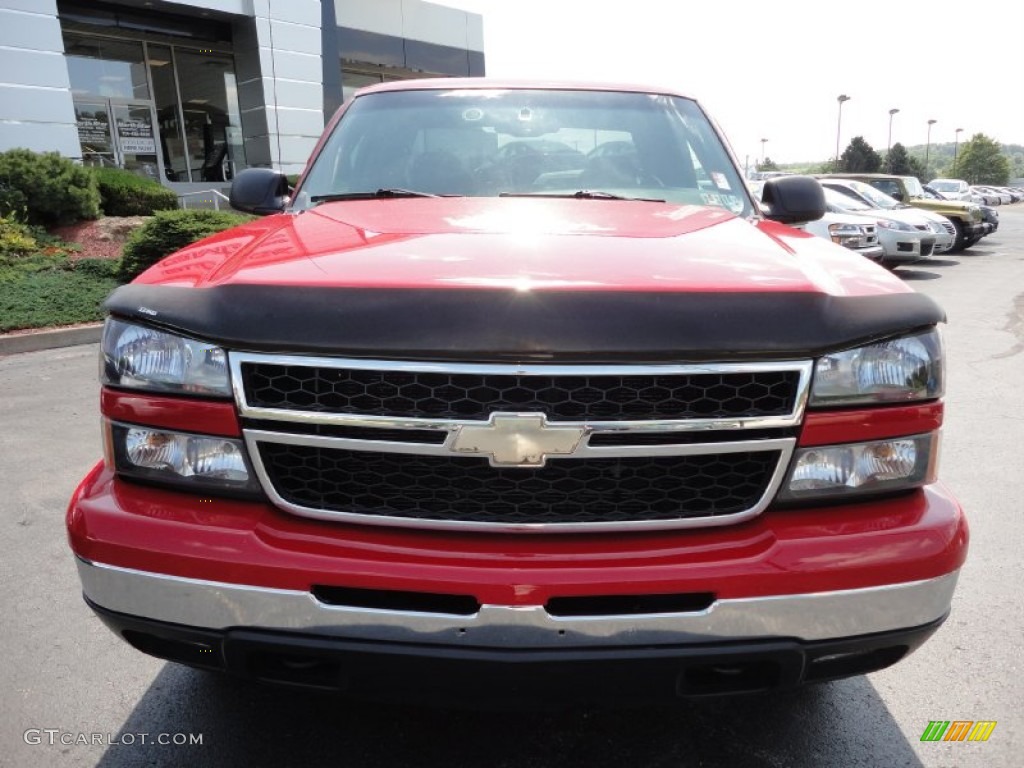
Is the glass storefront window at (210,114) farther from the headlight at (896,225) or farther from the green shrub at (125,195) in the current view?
the headlight at (896,225)

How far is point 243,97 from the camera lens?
64.6 ft

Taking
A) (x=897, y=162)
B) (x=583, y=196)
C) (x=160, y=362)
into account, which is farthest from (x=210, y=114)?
(x=897, y=162)

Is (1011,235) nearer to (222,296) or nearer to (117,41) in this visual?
(117,41)

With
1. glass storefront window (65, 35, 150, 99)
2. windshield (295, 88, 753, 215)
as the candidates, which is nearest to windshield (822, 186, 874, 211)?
windshield (295, 88, 753, 215)

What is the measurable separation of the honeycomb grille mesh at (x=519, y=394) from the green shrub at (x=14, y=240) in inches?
432

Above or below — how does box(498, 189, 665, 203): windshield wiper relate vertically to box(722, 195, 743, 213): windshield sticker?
above

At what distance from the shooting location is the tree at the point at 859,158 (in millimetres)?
69000

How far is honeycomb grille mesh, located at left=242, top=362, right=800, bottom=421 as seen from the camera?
1.63m

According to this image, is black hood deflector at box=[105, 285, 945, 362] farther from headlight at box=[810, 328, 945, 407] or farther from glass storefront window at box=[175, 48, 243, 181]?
glass storefront window at box=[175, 48, 243, 181]

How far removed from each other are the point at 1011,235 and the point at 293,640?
29.1 m

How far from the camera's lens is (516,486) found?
1704 millimetres

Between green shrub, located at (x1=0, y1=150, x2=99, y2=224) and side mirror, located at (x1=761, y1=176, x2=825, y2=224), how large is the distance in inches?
460

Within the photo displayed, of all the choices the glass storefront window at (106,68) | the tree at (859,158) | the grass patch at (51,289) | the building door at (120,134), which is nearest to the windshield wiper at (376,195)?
the grass patch at (51,289)

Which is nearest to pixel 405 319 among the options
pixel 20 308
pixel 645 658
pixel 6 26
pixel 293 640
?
pixel 293 640
